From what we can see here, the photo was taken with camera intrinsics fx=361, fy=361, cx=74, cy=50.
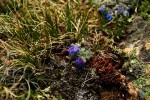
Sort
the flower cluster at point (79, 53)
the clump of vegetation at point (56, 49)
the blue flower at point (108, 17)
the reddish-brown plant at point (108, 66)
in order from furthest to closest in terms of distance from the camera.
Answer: the blue flower at point (108, 17), the flower cluster at point (79, 53), the reddish-brown plant at point (108, 66), the clump of vegetation at point (56, 49)

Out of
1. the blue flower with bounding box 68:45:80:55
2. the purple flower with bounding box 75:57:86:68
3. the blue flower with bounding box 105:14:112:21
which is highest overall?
the blue flower with bounding box 105:14:112:21

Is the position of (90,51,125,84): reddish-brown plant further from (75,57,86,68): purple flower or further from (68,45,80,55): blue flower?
(68,45,80,55): blue flower

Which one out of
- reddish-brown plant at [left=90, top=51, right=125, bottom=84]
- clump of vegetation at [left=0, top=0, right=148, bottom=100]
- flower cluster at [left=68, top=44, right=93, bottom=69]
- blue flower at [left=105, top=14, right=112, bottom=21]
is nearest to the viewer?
clump of vegetation at [left=0, top=0, right=148, bottom=100]

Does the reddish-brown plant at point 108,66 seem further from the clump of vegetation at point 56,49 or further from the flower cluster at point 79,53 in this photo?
the flower cluster at point 79,53

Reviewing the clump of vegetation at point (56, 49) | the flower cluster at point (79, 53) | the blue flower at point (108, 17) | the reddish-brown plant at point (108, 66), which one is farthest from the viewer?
the blue flower at point (108, 17)

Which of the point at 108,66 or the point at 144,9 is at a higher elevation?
the point at 144,9

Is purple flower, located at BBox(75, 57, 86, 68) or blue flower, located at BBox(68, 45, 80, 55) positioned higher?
blue flower, located at BBox(68, 45, 80, 55)

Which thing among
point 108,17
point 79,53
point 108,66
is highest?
point 108,17

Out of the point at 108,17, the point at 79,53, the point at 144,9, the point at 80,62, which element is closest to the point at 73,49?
the point at 79,53

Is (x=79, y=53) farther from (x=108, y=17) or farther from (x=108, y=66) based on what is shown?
(x=108, y=17)

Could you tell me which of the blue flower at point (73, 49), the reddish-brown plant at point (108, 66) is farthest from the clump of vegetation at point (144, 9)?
the blue flower at point (73, 49)

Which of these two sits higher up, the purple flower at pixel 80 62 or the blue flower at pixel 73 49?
the blue flower at pixel 73 49

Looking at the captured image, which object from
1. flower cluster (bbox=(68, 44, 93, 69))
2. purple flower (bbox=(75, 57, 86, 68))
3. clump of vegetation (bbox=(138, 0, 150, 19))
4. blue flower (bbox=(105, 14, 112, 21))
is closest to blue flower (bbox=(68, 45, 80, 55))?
flower cluster (bbox=(68, 44, 93, 69))
